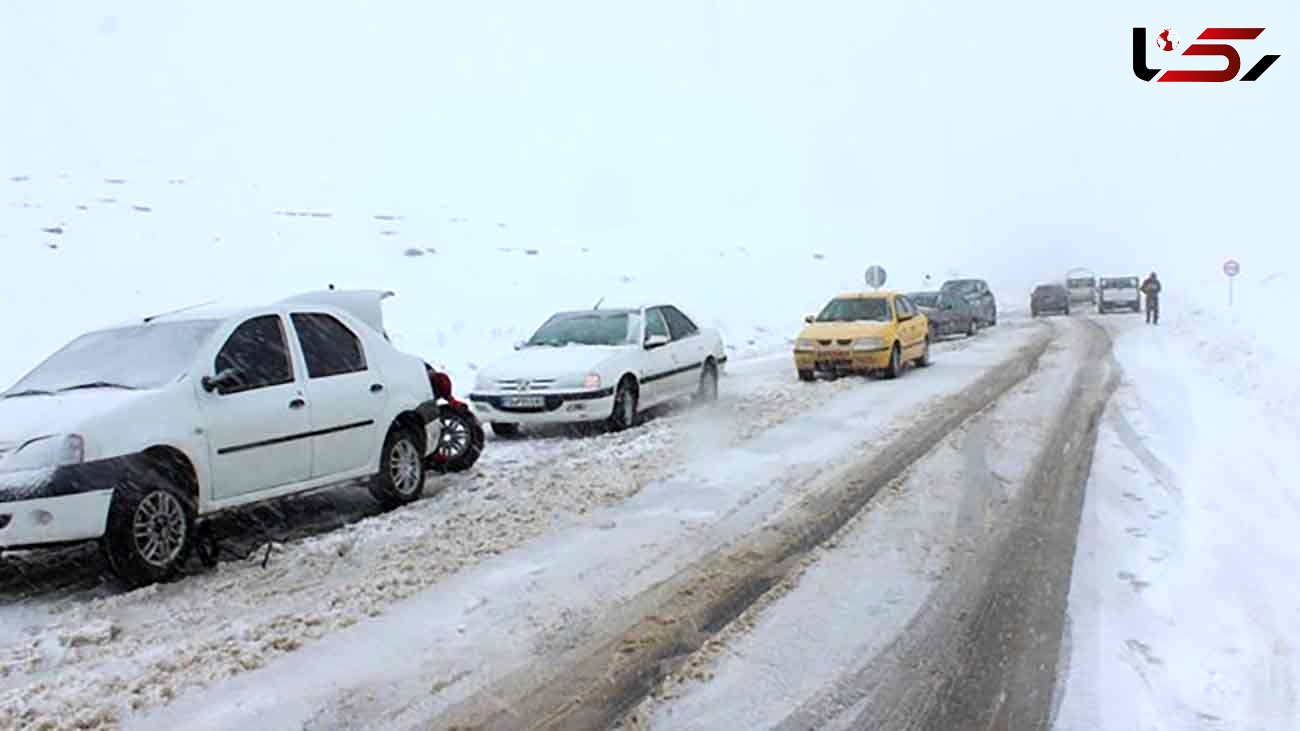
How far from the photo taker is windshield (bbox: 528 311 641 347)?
1279 centimetres

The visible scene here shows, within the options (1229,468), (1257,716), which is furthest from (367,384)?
(1229,468)

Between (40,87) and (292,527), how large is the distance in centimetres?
5056

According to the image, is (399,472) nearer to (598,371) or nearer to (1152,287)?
(598,371)

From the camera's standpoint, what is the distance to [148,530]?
240 inches

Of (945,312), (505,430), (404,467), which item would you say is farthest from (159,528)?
(945,312)

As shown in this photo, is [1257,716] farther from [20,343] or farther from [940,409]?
[20,343]

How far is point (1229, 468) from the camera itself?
→ 8.88m

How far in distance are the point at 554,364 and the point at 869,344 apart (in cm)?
640

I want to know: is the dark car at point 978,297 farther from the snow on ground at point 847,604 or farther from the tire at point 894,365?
the snow on ground at point 847,604

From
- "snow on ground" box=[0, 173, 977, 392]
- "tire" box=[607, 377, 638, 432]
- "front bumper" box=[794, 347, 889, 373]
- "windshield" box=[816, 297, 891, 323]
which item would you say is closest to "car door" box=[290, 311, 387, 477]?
"tire" box=[607, 377, 638, 432]

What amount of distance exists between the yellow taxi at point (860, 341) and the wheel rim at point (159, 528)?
11710mm

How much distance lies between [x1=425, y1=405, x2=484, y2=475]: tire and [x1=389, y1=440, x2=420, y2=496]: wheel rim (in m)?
1.16

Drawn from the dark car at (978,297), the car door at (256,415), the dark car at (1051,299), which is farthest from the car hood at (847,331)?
the dark car at (1051,299)

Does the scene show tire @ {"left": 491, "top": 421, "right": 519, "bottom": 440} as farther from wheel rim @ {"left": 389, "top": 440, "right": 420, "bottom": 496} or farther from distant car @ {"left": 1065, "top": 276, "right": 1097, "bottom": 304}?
distant car @ {"left": 1065, "top": 276, "right": 1097, "bottom": 304}
